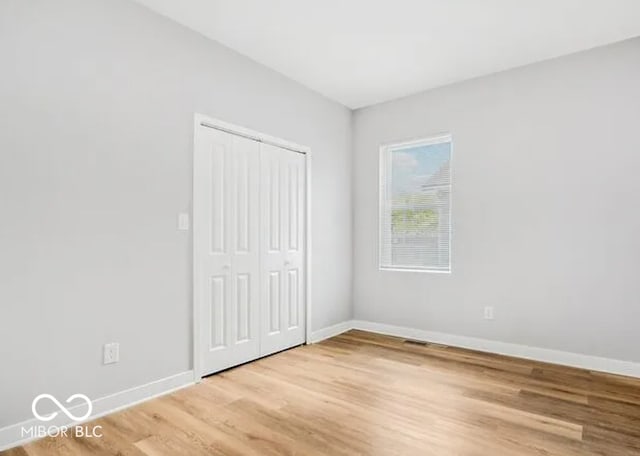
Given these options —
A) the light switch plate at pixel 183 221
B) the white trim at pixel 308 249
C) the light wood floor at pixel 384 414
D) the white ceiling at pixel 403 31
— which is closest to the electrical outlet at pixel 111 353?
the light wood floor at pixel 384 414

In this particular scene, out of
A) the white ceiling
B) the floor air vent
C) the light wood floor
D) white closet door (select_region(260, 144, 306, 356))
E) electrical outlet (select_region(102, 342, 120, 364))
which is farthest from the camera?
the floor air vent

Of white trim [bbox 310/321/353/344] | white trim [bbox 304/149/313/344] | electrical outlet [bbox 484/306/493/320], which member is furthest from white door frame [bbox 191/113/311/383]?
electrical outlet [bbox 484/306/493/320]

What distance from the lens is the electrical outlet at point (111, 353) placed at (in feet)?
8.05

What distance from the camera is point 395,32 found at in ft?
9.96

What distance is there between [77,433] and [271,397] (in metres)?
1.18

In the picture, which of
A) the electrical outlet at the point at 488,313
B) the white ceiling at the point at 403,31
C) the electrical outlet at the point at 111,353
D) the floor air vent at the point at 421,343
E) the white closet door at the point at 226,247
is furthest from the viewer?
the floor air vent at the point at 421,343

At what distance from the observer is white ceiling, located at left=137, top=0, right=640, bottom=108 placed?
106 inches

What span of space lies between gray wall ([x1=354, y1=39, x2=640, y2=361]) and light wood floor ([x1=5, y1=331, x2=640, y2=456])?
488 mm

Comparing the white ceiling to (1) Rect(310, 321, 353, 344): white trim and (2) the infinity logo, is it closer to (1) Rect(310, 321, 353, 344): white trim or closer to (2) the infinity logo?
(2) the infinity logo

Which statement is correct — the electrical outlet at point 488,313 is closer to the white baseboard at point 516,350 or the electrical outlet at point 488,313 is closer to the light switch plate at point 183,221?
the white baseboard at point 516,350

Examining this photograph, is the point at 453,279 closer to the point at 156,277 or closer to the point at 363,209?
the point at 363,209

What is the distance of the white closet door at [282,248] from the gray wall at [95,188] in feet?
2.60

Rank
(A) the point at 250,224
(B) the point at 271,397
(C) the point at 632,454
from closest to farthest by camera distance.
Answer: (C) the point at 632,454, (B) the point at 271,397, (A) the point at 250,224

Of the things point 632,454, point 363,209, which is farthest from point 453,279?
point 632,454
